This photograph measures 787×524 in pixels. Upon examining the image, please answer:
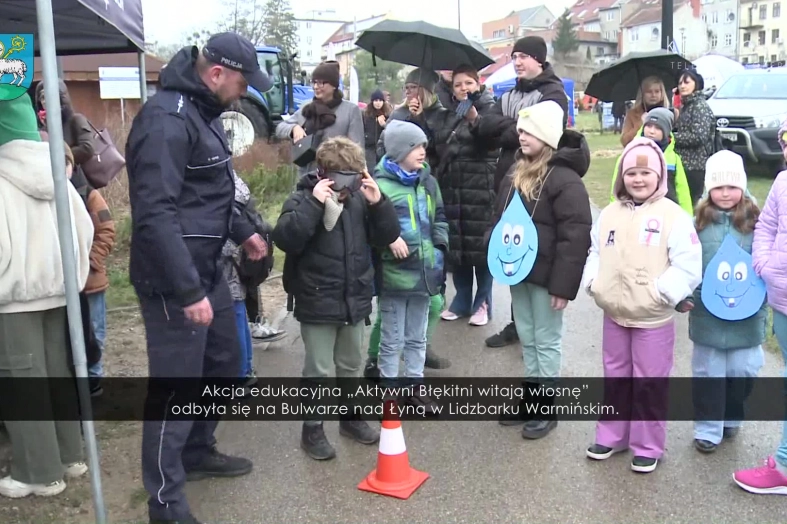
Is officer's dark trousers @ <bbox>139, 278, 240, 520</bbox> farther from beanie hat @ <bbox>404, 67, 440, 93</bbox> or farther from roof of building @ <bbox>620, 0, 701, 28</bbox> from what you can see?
roof of building @ <bbox>620, 0, 701, 28</bbox>

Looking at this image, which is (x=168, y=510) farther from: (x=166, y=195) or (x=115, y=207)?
(x=115, y=207)

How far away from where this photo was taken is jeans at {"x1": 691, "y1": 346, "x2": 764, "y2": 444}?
160 inches

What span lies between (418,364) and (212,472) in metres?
1.41

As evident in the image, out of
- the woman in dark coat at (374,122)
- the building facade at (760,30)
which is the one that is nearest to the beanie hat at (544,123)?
the woman in dark coat at (374,122)

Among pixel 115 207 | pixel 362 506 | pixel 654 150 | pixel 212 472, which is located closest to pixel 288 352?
pixel 212 472

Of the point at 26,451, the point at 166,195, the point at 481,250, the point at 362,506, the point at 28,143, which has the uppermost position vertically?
the point at 28,143

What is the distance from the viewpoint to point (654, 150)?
3.88 metres

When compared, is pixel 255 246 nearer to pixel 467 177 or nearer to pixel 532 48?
pixel 467 177

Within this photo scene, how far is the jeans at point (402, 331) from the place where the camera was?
4.57 metres

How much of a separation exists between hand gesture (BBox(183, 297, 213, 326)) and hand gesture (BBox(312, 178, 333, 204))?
92 cm

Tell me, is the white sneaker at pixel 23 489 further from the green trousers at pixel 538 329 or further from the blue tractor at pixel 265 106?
the blue tractor at pixel 265 106

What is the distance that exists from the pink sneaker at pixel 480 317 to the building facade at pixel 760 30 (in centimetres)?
9118

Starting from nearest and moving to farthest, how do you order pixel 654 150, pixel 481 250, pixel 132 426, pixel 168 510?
pixel 168 510
pixel 654 150
pixel 132 426
pixel 481 250

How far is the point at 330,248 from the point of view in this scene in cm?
399
